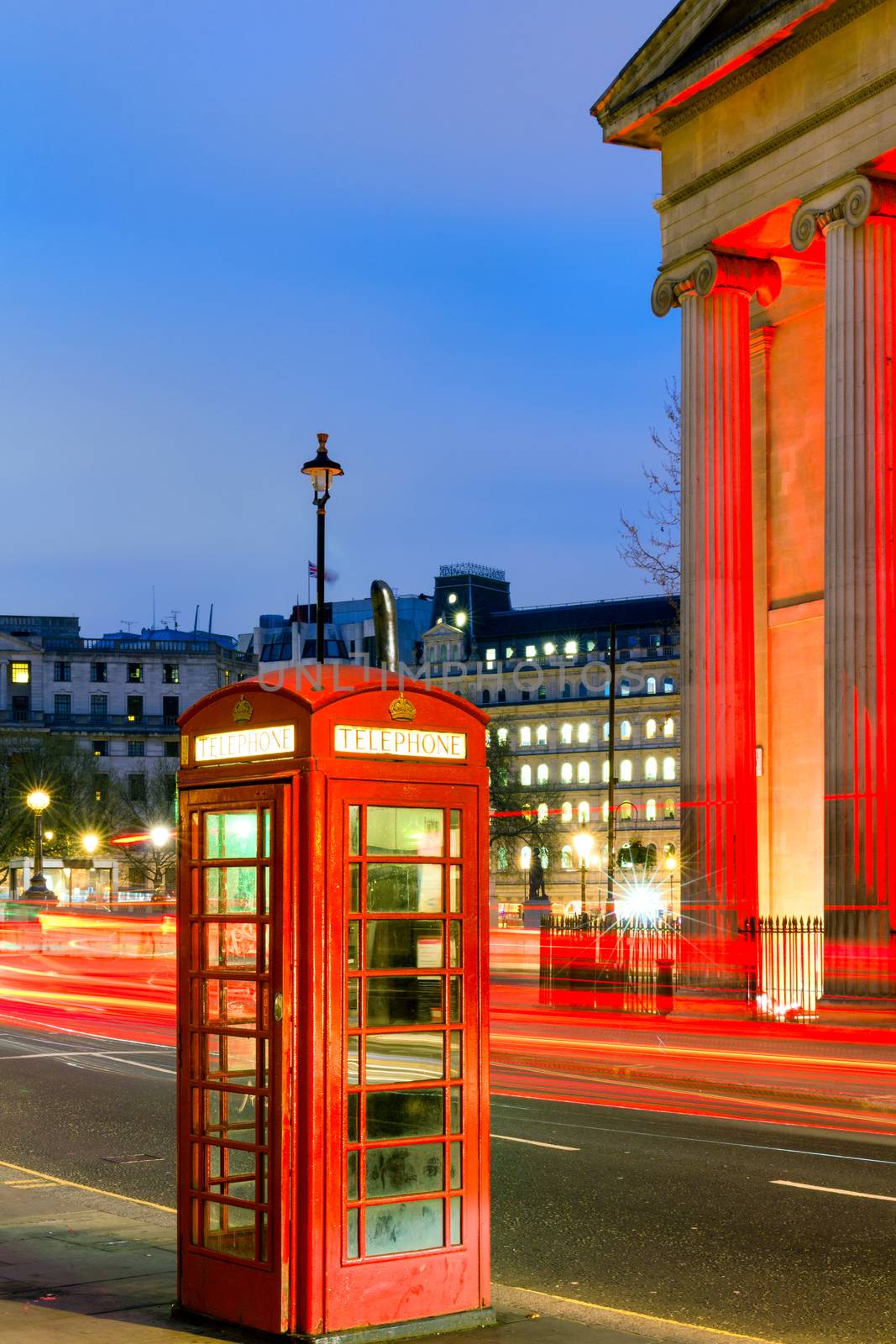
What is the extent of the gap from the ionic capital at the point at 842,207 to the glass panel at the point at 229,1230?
20.9 m

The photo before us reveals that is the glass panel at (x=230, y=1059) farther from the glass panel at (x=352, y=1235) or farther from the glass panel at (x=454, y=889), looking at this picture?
the glass panel at (x=454, y=889)

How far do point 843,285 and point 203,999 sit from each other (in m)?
20.6

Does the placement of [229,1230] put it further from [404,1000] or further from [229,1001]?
[404,1000]

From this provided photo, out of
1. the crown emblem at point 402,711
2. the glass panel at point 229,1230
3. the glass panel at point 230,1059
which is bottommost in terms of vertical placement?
the glass panel at point 229,1230

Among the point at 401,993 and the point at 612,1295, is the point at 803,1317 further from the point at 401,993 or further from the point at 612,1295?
the point at 401,993

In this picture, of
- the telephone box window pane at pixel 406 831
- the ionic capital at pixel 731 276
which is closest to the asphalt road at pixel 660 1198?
the telephone box window pane at pixel 406 831

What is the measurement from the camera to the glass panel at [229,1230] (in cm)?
737

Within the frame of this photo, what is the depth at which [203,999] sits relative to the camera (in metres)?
7.49

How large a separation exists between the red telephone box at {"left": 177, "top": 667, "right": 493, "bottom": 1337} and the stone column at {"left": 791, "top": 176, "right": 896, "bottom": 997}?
18134mm

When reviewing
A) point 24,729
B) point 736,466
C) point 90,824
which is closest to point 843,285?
point 736,466

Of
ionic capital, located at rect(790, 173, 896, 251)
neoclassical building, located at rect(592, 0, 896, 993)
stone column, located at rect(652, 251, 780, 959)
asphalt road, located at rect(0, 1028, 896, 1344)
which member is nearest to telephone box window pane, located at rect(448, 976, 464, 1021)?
asphalt road, located at rect(0, 1028, 896, 1344)

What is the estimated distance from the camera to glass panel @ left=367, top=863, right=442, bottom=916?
7.23 metres

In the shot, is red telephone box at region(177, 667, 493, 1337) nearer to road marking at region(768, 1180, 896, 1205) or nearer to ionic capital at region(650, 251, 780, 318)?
road marking at region(768, 1180, 896, 1205)

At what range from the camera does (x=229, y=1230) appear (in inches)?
293
